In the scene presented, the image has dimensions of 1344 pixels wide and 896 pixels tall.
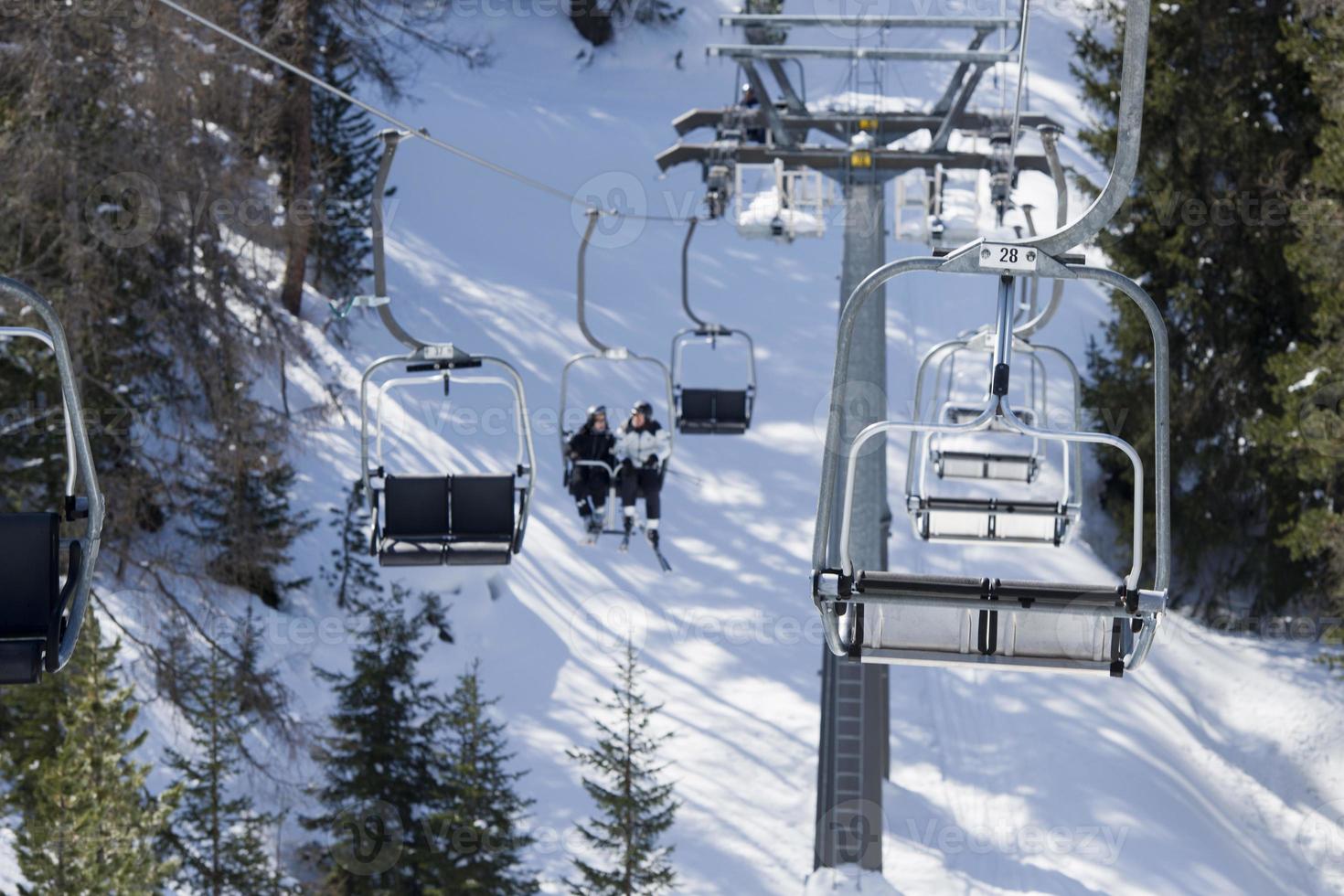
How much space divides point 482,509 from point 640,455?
3.67m

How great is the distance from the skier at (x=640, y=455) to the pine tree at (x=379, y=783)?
11.5ft

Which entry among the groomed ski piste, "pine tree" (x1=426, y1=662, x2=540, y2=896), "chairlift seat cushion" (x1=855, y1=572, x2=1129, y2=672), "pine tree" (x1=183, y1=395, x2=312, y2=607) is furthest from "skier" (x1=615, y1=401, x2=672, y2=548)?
"chairlift seat cushion" (x1=855, y1=572, x2=1129, y2=672)

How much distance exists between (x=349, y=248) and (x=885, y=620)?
2153 cm

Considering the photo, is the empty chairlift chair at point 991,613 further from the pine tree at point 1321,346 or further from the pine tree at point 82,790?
the pine tree at point 1321,346

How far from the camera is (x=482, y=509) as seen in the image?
10.0 meters

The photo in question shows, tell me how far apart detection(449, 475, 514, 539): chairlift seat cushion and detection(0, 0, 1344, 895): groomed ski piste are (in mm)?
5932

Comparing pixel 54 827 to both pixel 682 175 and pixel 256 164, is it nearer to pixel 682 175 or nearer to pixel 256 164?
pixel 256 164

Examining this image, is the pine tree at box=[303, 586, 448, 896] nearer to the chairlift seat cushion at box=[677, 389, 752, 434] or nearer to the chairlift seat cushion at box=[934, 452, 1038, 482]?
the chairlift seat cushion at box=[677, 389, 752, 434]

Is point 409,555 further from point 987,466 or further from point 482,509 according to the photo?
point 987,466

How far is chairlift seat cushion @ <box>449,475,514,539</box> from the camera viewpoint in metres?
9.95

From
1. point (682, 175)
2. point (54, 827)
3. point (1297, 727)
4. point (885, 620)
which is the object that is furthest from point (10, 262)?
point (682, 175)

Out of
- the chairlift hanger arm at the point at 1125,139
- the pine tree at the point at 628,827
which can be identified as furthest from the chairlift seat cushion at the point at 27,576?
the pine tree at the point at 628,827

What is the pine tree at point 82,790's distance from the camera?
12.7 m

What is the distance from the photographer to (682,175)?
3581 cm
